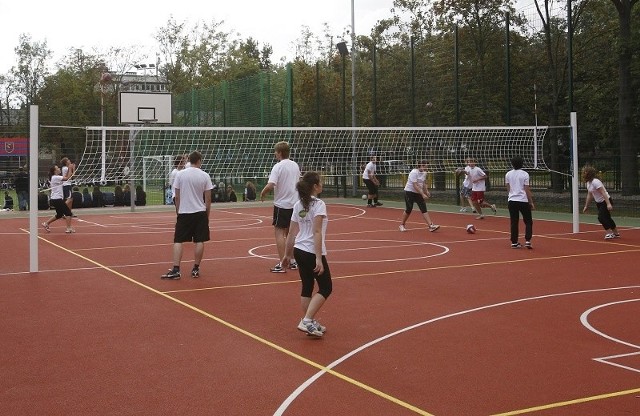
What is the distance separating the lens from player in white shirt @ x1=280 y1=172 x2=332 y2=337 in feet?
26.4

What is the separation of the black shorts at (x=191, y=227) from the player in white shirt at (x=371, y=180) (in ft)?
48.5

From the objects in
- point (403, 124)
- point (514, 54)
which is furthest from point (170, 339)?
point (514, 54)

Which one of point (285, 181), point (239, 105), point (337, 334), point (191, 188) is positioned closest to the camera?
point (337, 334)

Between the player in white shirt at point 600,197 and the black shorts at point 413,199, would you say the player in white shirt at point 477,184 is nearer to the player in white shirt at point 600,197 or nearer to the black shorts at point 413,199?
the black shorts at point 413,199

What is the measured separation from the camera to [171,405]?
6.05 meters

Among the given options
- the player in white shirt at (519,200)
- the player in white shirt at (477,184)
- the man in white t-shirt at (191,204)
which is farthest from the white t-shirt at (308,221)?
the player in white shirt at (477,184)

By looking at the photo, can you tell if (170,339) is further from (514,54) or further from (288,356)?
(514,54)

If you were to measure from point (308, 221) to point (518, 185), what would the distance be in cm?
860

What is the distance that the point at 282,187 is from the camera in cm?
1273

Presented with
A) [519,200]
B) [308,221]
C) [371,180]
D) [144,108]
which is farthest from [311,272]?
[144,108]

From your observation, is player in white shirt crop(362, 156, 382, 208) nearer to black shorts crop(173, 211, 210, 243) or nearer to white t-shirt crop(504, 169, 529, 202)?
white t-shirt crop(504, 169, 529, 202)

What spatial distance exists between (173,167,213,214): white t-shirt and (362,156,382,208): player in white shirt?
48.3ft

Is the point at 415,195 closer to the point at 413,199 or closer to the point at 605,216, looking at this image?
the point at 413,199

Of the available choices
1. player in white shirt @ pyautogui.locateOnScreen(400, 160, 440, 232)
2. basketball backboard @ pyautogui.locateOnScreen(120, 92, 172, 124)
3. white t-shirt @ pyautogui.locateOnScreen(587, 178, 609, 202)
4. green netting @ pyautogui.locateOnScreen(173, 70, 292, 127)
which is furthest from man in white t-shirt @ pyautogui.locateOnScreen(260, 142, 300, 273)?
green netting @ pyautogui.locateOnScreen(173, 70, 292, 127)
